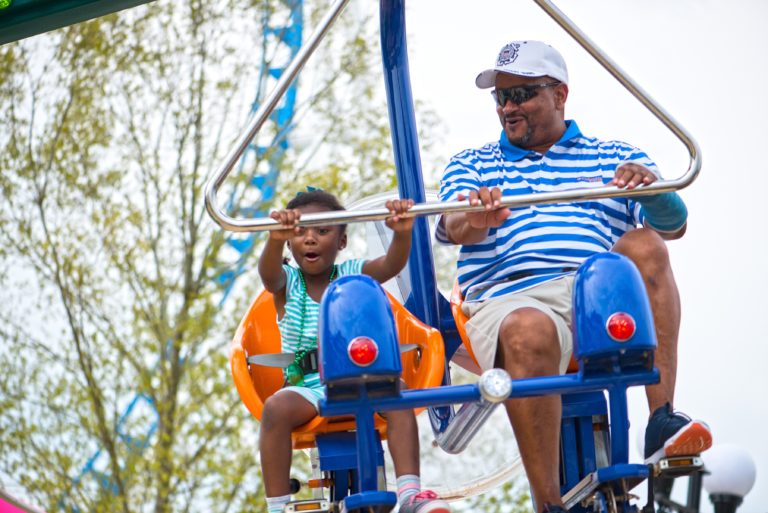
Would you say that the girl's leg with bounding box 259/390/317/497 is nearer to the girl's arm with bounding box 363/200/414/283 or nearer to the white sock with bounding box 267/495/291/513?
the white sock with bounding box 267/495/291/513

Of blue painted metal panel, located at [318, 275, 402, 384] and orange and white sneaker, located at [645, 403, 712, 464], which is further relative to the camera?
orange and white sneaker, located at [645, 403, 712, 464]

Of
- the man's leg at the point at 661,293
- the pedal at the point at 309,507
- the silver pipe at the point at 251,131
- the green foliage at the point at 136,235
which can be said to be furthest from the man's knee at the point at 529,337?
the green foliage at the point at 136,235

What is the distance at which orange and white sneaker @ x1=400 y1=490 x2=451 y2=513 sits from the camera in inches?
90.8

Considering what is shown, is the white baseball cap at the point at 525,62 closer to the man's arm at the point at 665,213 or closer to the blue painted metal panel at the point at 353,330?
the man's arm at the point at 665,213

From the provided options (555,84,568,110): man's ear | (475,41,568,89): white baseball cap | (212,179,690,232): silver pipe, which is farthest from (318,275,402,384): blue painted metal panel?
(555,84,568,110): man's ear

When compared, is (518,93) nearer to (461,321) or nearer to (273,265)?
(461,321)

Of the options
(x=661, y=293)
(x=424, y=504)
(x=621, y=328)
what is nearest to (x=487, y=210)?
(x=621, y=328)

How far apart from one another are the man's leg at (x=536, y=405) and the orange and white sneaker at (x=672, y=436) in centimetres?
19

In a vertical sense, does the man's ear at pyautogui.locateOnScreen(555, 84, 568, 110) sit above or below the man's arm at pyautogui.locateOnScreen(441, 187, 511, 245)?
above

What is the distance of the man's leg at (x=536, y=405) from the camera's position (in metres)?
2.36

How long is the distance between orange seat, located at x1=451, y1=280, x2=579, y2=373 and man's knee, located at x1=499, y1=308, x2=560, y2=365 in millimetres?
195

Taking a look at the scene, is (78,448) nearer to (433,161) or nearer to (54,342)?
(54,342)

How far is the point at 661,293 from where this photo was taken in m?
2.57

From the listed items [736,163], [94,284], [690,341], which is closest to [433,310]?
[690,341]
